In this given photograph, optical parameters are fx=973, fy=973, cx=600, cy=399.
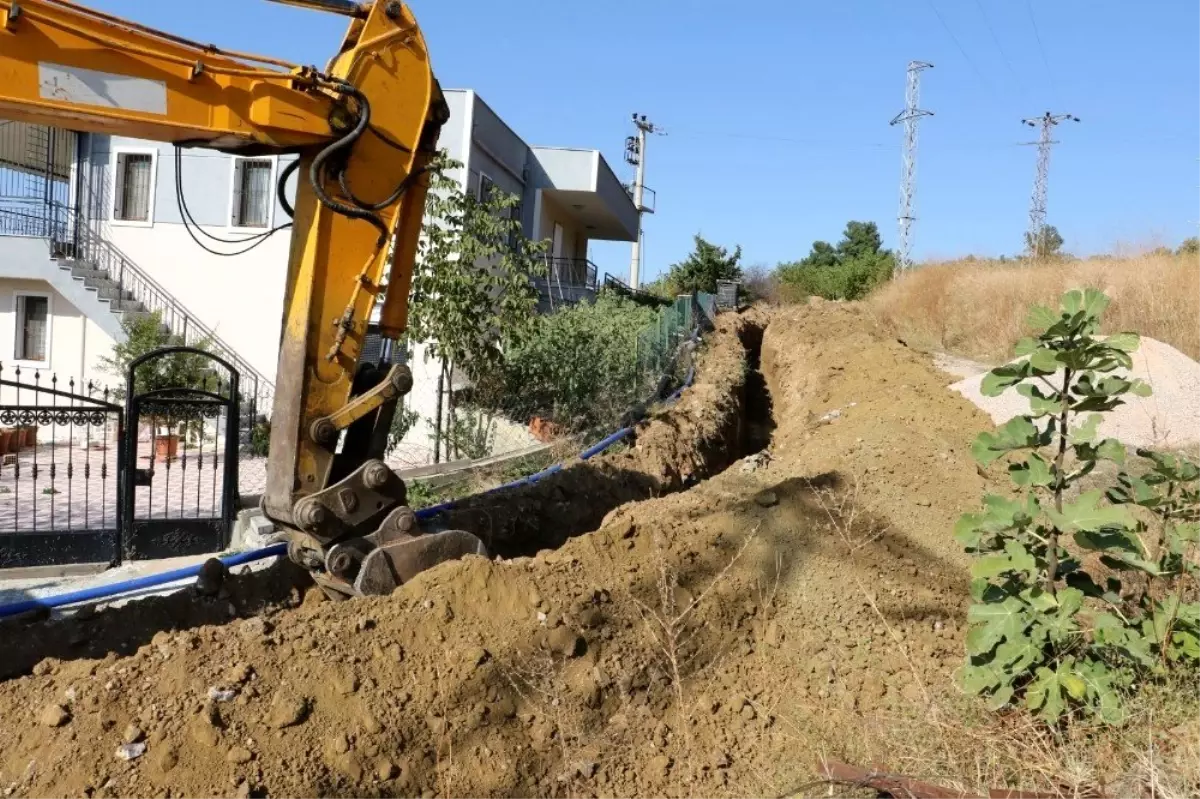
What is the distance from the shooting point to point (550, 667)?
15.6 feet

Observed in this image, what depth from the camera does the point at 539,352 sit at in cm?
1408

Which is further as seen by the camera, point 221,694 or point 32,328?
point 32,328

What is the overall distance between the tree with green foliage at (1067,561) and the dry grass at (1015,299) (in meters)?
10.3

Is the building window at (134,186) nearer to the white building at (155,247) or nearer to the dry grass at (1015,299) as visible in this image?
the white building at (155,247)

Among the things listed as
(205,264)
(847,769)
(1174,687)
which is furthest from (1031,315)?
(205,264)

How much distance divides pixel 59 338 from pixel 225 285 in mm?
3259

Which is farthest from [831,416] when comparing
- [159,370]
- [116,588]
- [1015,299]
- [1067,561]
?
[1015,299]

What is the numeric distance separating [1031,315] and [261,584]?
484 cm

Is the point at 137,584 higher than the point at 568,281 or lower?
lower

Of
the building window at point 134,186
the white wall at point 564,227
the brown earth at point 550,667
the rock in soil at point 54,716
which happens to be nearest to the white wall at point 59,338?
the building window at point 134,186

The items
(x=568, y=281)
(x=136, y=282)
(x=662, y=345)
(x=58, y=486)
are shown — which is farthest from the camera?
(x=568, y=281)

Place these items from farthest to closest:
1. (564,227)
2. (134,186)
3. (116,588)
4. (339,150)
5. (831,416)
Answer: (564,227), (134,186), (831,416), (116,588), (339,150)

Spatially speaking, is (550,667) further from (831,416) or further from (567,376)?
(567,376)

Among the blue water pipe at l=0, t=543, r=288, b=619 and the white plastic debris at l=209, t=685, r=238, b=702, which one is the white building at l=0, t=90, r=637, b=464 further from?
the white plastic debris at l=209, t=685, r=238, b=702
